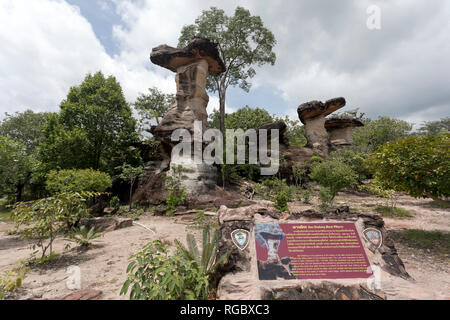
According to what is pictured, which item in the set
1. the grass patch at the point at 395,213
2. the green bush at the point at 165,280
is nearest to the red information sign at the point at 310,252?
the green bush at the point at 165,280

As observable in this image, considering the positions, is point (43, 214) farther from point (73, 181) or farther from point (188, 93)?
point (188, 93)

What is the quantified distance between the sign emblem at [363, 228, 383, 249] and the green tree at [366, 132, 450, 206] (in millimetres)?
2787

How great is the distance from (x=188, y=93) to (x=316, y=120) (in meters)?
14.2

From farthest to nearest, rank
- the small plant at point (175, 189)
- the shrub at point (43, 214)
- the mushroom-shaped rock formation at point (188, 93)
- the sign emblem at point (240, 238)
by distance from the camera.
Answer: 1. the mushroom-shaped rock formation at point (188, 93)
2. the small plant at point (175, 189)
3. the shrub at point (43, 214)
4. the sign emblem at point (240, 238)

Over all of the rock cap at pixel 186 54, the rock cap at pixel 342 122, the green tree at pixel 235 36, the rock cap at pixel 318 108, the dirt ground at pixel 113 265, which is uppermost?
the green tree at pixel 235 36

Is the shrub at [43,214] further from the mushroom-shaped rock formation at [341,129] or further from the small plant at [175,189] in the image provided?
the mushroom-shaped rock formation at [341,129]

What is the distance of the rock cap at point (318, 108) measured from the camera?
18656 mm

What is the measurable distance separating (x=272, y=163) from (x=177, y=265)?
1482 centimetres

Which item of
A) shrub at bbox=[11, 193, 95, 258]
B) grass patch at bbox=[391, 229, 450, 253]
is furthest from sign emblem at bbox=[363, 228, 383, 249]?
shrub at bbox=[11, 193, 95, 258]

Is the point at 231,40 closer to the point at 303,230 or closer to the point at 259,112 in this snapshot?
the point at 259,112

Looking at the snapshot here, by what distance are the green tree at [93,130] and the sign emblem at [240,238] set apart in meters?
13.8

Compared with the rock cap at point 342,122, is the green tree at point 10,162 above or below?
below

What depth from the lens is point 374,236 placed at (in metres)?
3.23

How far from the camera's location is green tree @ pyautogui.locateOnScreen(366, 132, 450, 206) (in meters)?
4.64
